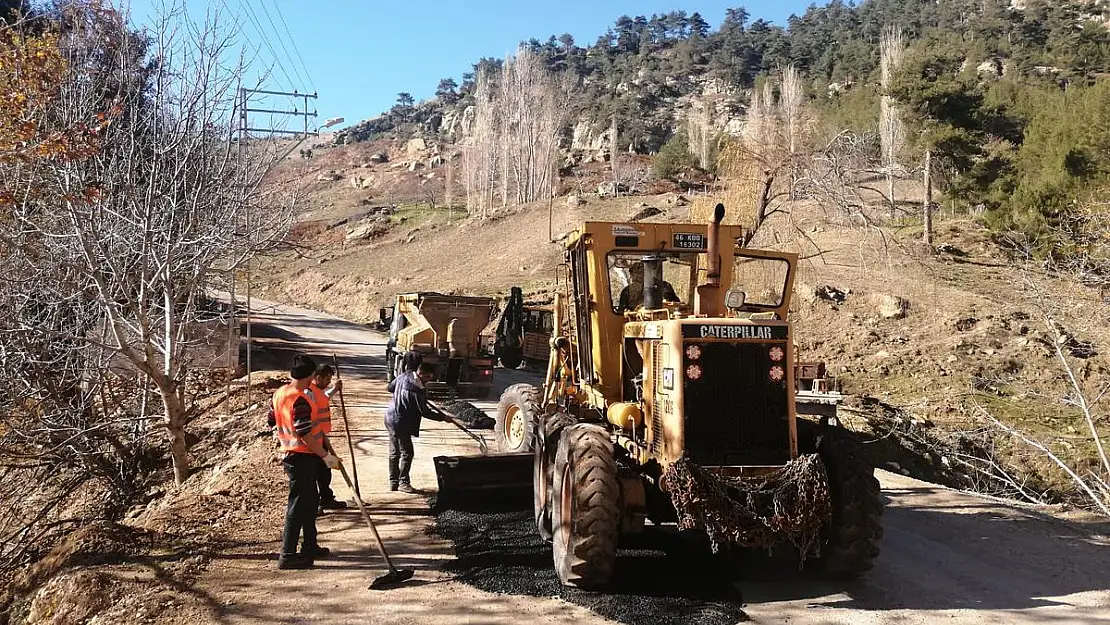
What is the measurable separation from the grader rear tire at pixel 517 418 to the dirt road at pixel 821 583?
1.58 m

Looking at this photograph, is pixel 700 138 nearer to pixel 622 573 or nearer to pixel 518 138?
pixel 518 138

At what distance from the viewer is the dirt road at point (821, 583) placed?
235 inches

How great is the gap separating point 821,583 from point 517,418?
193 inches

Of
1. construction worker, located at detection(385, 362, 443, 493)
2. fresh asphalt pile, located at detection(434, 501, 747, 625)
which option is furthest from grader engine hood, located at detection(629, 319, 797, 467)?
construction worker, located at detection(385, 362, 443, 493)

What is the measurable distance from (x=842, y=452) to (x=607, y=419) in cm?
217

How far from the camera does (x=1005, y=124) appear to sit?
31.3 metres

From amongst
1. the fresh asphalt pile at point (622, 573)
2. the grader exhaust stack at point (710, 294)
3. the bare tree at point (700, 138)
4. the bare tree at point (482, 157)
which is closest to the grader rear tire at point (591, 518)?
the fresh asphalt pile at point (622, 573)

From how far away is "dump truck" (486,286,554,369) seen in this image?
24.5 m

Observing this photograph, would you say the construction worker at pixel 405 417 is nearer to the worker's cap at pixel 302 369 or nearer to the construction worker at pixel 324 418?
the construction worker at pixel 324 418

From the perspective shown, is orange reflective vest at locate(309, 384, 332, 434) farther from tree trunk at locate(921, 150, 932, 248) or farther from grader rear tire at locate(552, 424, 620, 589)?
tree trunk at locate(921, 150, 932, 248)

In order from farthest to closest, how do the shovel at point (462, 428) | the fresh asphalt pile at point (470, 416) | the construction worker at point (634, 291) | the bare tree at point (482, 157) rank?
the bare tree at point (482, 157) < the fresh asphalt pile at point (470, 416) < the shovel at point (462, 428) < the construction worker at point (634, 291)

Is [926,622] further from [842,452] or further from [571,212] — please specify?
[571,212]

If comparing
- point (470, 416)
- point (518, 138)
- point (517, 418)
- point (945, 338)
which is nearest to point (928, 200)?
point (945, 338)

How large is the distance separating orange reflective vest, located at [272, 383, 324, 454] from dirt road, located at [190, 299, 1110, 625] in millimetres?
1029
